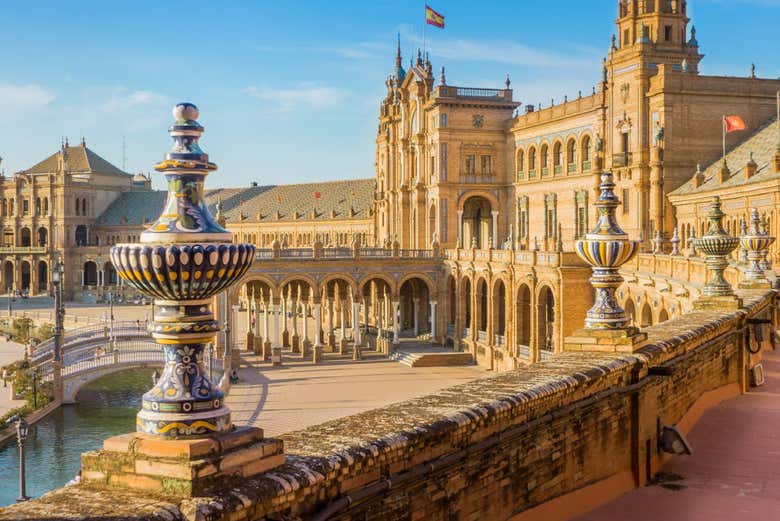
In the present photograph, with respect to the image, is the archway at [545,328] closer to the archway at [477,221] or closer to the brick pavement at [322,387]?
the brick pavement at [322,387]

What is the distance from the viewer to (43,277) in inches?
4592

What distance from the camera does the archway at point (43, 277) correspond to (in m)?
116

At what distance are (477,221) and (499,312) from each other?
1493cm

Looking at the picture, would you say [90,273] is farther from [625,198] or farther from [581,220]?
[625,198]

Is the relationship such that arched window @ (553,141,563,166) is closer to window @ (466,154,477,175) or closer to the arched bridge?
window @ (466,154,477,175)

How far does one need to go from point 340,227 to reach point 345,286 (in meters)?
28.1

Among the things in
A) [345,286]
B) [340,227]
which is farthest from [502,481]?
[340,227]

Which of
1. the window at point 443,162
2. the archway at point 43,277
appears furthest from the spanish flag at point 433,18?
the archway at point 43,277

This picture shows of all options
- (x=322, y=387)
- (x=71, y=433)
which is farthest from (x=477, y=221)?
(x=71, y=433)

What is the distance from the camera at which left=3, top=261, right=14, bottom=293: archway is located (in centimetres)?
11744

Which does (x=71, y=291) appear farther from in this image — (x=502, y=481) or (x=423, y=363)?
(x=502, y=481)

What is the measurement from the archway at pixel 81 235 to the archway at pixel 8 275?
28.5 ft

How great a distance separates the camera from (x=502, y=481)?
9.07 metres

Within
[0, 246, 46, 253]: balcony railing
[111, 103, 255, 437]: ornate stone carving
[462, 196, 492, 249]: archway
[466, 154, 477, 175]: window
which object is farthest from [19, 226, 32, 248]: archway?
[111, 103, 255, 437]: ornate stone carving
